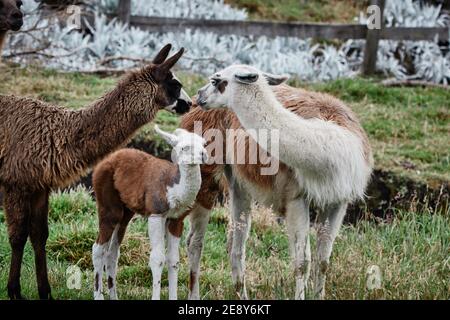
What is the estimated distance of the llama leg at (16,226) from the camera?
6.62m

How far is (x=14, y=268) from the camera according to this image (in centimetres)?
677

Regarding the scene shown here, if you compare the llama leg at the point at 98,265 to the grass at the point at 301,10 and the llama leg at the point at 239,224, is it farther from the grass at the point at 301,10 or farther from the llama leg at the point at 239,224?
the grass at the point at 301,10

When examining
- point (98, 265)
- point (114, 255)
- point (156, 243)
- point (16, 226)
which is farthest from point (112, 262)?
point (16, 226)

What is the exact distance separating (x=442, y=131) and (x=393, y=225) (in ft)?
15.6

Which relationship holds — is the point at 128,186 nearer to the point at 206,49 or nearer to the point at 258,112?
the point at 258,112

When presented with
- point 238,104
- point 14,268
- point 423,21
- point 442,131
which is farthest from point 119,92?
point 423,21

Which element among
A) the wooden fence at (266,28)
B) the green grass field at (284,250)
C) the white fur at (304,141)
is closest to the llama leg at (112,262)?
the green grass field at (284,250)

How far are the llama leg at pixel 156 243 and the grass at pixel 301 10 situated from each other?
465 inches

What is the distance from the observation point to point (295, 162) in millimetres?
6352

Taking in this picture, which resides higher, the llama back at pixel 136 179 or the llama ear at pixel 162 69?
the llama ear at pixel 162 69

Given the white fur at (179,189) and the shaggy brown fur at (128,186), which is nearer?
the white fur at (179,189)

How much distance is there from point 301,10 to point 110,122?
12.2m

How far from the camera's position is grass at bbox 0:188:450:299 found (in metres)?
6.67

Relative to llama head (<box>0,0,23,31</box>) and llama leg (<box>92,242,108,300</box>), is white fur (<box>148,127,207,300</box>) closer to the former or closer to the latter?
llama leg (<box>92,242,108,300</box>)
